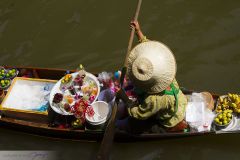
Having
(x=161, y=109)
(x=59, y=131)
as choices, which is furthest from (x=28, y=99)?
(x=161, y=109)

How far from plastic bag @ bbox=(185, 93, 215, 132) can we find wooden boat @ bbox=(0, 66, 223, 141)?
0.10 meters

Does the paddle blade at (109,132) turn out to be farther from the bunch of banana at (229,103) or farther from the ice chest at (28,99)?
the bunch of banana at (229,103)

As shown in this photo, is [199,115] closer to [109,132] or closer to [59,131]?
[109,132]

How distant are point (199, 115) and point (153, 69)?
4.09 feet

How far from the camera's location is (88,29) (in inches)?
299

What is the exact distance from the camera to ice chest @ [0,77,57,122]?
5715mm

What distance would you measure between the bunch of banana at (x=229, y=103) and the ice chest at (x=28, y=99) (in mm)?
2582

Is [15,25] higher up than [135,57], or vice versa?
[135,57]

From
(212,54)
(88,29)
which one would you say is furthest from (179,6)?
(88,29)

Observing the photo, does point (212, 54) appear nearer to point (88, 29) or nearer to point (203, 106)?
point (203, 106)

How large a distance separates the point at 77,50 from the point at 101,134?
2456 mm

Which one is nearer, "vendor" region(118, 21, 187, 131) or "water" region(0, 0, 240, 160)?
"vendor" region(118, 21, 187, 131)

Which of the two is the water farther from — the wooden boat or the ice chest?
the ice chest

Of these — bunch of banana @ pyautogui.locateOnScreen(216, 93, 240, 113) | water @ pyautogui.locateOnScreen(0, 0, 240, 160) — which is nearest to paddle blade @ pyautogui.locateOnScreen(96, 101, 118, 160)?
water @ pyautogui.locateOnScreen(0, 0, 240, 160)
